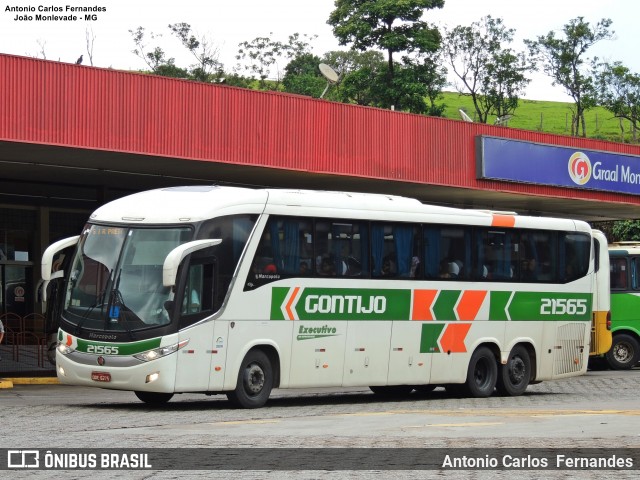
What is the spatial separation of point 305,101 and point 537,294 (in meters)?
8.33

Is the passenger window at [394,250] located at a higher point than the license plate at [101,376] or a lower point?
higher

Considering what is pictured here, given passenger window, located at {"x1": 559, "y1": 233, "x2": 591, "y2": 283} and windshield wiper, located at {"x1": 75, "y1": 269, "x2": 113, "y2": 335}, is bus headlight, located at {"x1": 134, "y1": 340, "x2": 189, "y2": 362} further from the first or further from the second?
passenger window, located at {"x1": 559, "y1": 233, "x2": 591, "y2": 283}

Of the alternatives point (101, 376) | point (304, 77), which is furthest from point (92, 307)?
point (304, 77)

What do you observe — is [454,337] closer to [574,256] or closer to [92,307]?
[574,256]

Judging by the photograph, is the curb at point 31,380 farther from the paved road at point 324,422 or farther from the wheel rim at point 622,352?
the wheel rim at point 622,352

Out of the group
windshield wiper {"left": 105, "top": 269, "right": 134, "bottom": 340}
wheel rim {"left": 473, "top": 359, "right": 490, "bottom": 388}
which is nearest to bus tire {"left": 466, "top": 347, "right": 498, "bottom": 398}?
wheel rim {"left": 473, "top": 359, "right": 490, "bottom": 388}

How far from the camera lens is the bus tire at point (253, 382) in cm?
1841

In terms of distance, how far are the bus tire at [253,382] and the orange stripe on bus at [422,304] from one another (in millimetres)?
3467

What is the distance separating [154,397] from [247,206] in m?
3.37

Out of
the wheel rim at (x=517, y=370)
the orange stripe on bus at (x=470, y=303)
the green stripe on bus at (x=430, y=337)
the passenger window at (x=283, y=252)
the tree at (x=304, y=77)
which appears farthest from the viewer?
the tree at (x=304, y=77)

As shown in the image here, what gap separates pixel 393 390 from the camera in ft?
77.4

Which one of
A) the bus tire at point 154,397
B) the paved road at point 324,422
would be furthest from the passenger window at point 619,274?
the bus tire at point 154,397

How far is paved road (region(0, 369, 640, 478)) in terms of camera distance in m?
12.7

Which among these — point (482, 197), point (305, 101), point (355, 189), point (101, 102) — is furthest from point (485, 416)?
point (482, 197)
